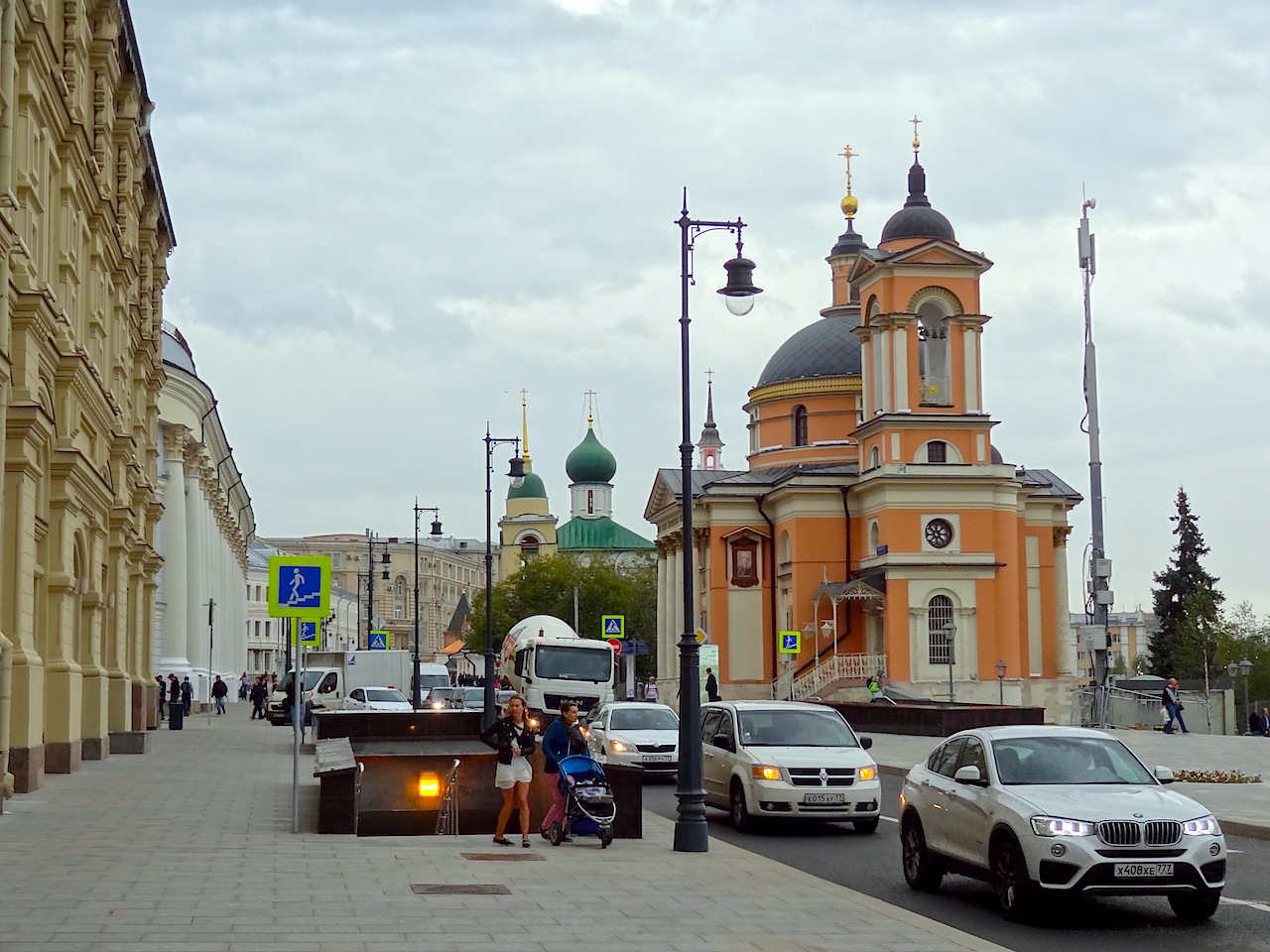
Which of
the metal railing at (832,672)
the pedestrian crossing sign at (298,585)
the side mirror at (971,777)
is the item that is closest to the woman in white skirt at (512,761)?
the pedestrian crossing sign at (298,585)

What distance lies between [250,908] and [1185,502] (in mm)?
94860

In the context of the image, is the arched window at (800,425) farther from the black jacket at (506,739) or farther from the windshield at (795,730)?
the black jacket at (506,739)

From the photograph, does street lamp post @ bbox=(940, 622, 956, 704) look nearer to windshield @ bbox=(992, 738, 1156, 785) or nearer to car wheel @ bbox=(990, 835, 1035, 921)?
windshield @ bbox=(992, 738, 1156, 785)

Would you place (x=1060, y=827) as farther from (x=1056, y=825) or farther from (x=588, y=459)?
(x=588, y=459)

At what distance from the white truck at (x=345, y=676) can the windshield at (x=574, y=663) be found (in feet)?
23.4

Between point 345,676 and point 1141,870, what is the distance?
47.3 meters

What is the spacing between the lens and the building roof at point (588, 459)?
154 metres

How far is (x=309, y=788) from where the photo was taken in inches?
966

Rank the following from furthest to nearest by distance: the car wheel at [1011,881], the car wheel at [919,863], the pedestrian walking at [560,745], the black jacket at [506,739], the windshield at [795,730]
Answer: the windshield at [795,730] → the pedestrian walking at [560,745] → the black jacket at [506,739] → the car wheel at [919,863] → the car wheel at [1011,881]

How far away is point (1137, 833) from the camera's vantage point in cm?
1236

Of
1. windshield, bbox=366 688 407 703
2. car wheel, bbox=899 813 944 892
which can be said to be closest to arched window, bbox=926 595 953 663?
windshield, bbox=366 688 407 703

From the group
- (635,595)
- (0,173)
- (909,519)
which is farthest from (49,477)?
(635,595)

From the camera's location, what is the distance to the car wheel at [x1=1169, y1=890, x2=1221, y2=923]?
12.5 m

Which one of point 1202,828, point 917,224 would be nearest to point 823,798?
point 1202,828
